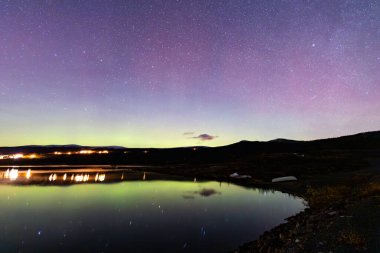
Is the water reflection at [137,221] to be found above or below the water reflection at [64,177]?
below

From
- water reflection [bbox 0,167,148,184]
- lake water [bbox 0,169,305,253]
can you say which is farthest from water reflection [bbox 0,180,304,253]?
water reflection [bbox 0,167,148,184]

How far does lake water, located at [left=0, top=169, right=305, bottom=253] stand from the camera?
22.4 m

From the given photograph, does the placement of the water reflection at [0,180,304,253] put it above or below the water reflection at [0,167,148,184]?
below

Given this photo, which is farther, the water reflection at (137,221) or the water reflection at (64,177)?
the water reflection at (64,177)

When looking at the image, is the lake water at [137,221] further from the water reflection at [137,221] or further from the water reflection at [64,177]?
the water reflection at [64,177]

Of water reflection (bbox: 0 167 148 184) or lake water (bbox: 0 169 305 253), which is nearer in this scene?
lake water (bbox: 0 169 305 253)

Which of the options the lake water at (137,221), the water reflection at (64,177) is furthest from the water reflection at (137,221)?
the water reflection at (64,177)

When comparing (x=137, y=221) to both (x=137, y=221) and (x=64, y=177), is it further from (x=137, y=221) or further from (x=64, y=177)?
(x=64, y=177)

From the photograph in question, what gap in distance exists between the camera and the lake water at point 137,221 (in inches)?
881

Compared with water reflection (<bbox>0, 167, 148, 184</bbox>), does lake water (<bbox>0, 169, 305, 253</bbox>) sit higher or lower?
lower

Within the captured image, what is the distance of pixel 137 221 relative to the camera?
30.0 m

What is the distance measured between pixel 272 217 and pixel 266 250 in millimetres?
15246

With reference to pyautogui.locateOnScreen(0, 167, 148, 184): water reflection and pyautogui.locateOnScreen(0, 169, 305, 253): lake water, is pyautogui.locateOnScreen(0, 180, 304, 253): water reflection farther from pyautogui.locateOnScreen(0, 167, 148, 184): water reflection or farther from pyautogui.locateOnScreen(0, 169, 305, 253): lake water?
pyautogui.locateOnScreen(0, 167, 148, 184): water reflection

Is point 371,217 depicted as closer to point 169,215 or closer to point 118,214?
point 169,215
